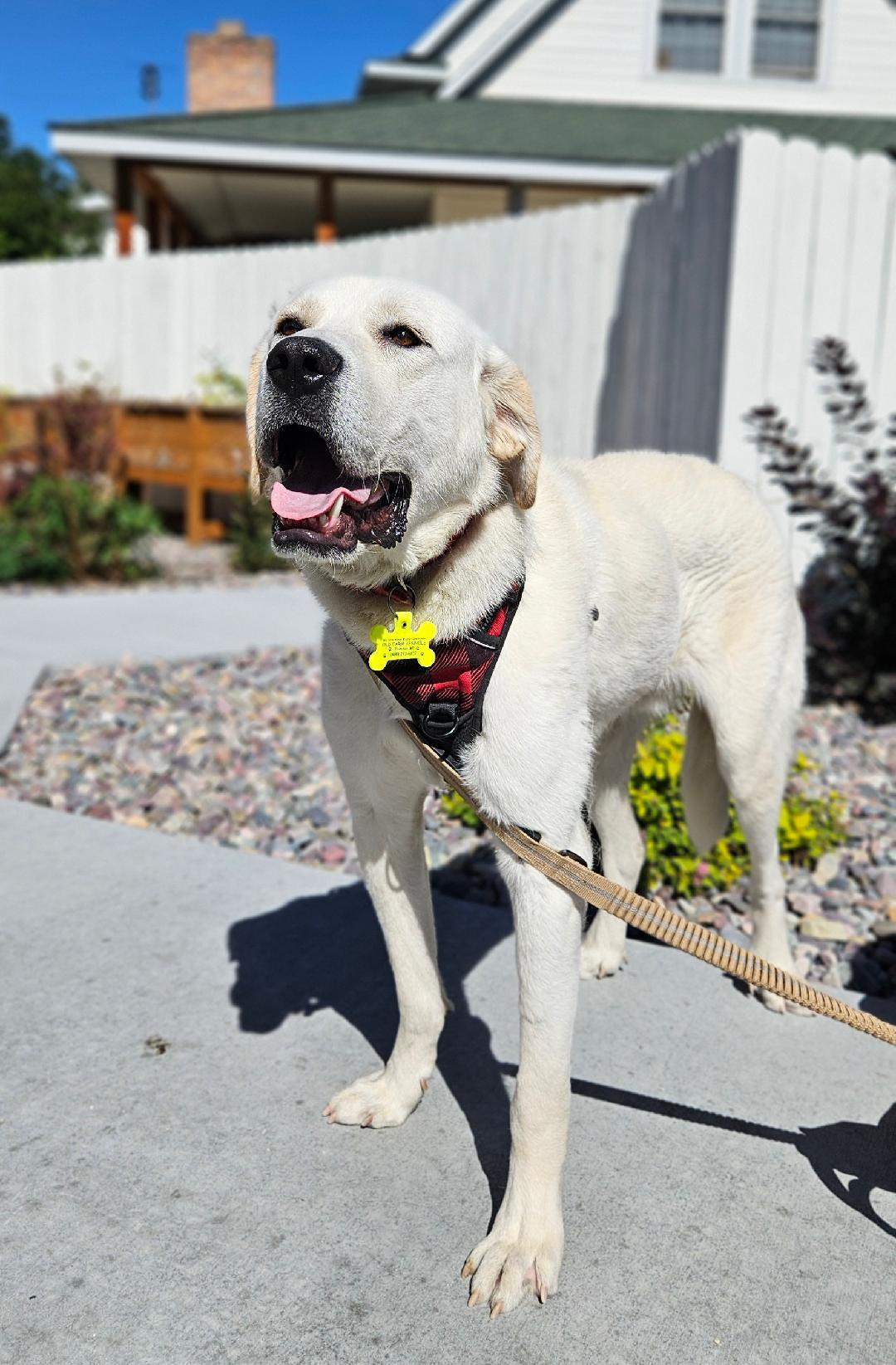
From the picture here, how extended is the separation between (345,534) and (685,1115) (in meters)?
1.48

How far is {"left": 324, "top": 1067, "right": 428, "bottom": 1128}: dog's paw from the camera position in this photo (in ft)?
7.91

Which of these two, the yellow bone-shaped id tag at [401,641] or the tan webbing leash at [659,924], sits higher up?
the yellow bone-shaped id tag at [401,641]

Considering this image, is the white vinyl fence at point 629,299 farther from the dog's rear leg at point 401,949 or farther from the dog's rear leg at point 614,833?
the dog's rear leg at point 401,949

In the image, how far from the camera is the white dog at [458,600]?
194 centimetres

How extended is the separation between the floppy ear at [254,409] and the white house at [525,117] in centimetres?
1241

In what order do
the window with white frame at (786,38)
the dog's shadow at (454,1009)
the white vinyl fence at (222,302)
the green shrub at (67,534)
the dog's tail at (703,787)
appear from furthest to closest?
1. the window with white frame at (786,38)
2. the white vinyl fence at (222,302)
3. the green shrub at (67,534)
4. the dog's tail at (703,787)
5. the dog's shadow at (454,1009)

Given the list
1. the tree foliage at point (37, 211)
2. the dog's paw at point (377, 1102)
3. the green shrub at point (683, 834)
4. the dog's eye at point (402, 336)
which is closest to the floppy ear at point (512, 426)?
the dog's eye at point (402, 336)

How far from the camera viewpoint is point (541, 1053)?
2086mm

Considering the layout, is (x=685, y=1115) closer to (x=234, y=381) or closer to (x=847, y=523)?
(x=847, y=523)

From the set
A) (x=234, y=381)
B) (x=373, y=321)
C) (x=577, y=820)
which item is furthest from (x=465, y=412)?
(x=234, y=381)

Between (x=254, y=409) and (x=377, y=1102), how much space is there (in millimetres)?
1455

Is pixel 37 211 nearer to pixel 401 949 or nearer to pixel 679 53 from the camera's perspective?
pixel 679 53

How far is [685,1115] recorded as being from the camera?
8.09 ft

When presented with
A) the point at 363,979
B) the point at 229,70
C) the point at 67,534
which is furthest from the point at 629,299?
the point at 229,70
